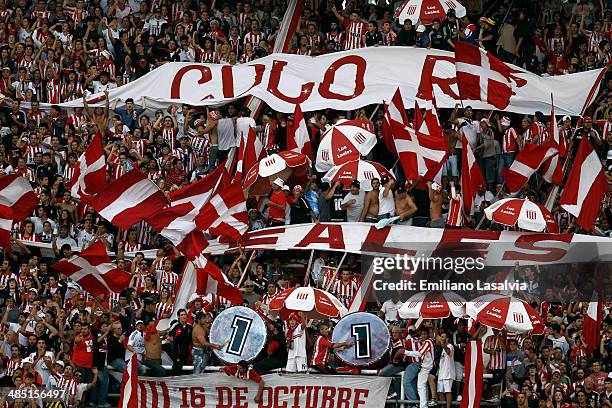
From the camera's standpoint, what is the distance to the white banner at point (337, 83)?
32.9 meters

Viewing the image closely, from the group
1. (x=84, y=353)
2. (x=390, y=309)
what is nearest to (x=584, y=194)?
(x=390, y=309)

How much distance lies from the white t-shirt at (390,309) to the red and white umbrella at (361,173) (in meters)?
2.15

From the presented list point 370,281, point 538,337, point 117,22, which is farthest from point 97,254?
point 117,22

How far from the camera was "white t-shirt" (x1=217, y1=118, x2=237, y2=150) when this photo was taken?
32.2 meters

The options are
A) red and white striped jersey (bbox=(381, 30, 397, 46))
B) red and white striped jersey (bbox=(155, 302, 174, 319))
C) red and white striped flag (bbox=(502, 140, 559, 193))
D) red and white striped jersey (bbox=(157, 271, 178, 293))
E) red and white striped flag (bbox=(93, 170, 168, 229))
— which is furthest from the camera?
red and white striped jersey (bbox=(381, 30, 397, 46))

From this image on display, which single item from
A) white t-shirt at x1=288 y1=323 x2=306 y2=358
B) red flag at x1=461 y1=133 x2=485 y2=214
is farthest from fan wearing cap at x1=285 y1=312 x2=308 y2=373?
red flag at x1=461 y1=133 x2=485 y2=214

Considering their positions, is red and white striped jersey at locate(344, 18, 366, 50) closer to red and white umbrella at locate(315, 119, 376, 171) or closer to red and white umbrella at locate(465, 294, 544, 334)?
red and white umbrella at locate(315, 119, 376, 171)

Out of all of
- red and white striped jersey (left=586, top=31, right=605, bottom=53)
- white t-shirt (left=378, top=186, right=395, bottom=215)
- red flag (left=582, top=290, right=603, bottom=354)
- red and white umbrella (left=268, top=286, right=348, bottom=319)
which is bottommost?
red flag (left=582, top=290, right=603, bottom=354)

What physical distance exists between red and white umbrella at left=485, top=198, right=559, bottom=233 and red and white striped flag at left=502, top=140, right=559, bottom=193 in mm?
1718

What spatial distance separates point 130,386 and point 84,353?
111 centimetres

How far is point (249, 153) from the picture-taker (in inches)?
1222

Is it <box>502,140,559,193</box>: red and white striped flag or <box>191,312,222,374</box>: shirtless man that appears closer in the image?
<box>191,312,222,374</box>: shirtless man

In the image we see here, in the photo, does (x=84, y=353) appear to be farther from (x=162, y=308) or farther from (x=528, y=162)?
(x=528, y=162)

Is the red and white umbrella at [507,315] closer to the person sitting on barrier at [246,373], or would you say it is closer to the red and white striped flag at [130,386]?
the person sitting on barrier at [246,373]
